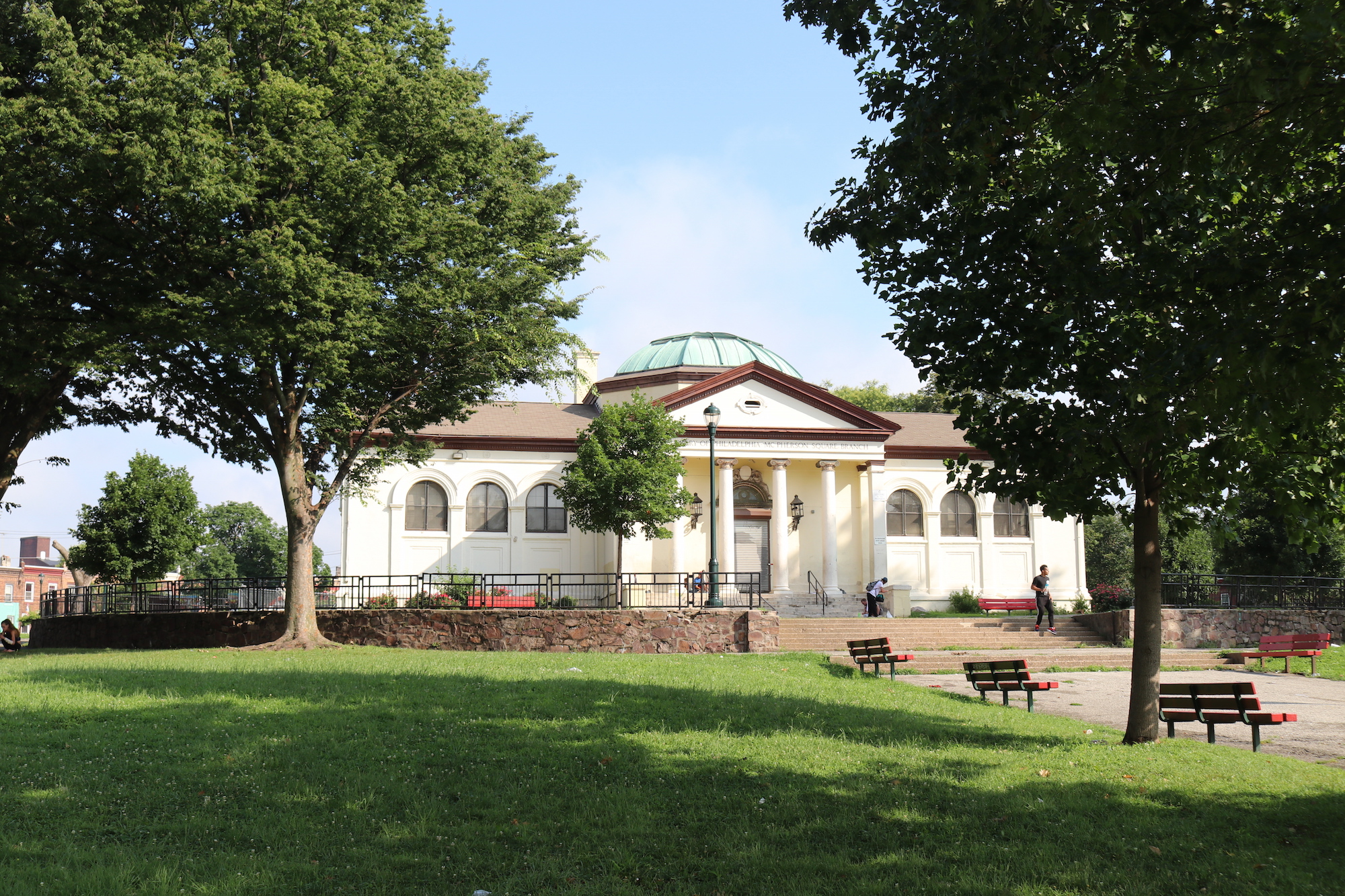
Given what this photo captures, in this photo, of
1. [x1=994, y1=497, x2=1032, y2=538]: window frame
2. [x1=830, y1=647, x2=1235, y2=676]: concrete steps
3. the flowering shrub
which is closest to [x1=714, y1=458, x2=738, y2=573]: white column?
[x1=830, y1=647, x2=1235, y2=676]: concrete steps

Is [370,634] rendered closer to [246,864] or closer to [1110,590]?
[246,864]

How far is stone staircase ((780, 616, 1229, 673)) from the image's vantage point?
23.3 meters

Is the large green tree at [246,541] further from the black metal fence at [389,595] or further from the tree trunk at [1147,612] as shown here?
the tree trunk at [1147,612]

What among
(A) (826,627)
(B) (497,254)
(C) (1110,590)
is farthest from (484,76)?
(C) (1110,590)

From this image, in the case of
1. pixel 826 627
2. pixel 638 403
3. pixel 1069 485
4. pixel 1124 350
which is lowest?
pixel 826 627

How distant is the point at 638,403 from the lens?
32094 millimetres

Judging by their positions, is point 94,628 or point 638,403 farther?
point 638,403

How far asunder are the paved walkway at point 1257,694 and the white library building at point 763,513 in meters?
12.8

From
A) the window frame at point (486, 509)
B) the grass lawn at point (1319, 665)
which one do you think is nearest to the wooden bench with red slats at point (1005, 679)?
the grass lawn at point (1319, 665)

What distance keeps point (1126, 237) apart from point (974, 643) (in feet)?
70.0

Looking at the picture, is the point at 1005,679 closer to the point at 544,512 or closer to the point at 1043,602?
the point at 1043,602

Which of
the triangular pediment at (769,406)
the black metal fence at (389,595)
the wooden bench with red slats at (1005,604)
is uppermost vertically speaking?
the triangular pediment at (769,406)

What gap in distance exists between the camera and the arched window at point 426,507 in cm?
3612

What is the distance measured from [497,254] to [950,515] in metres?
23.6
